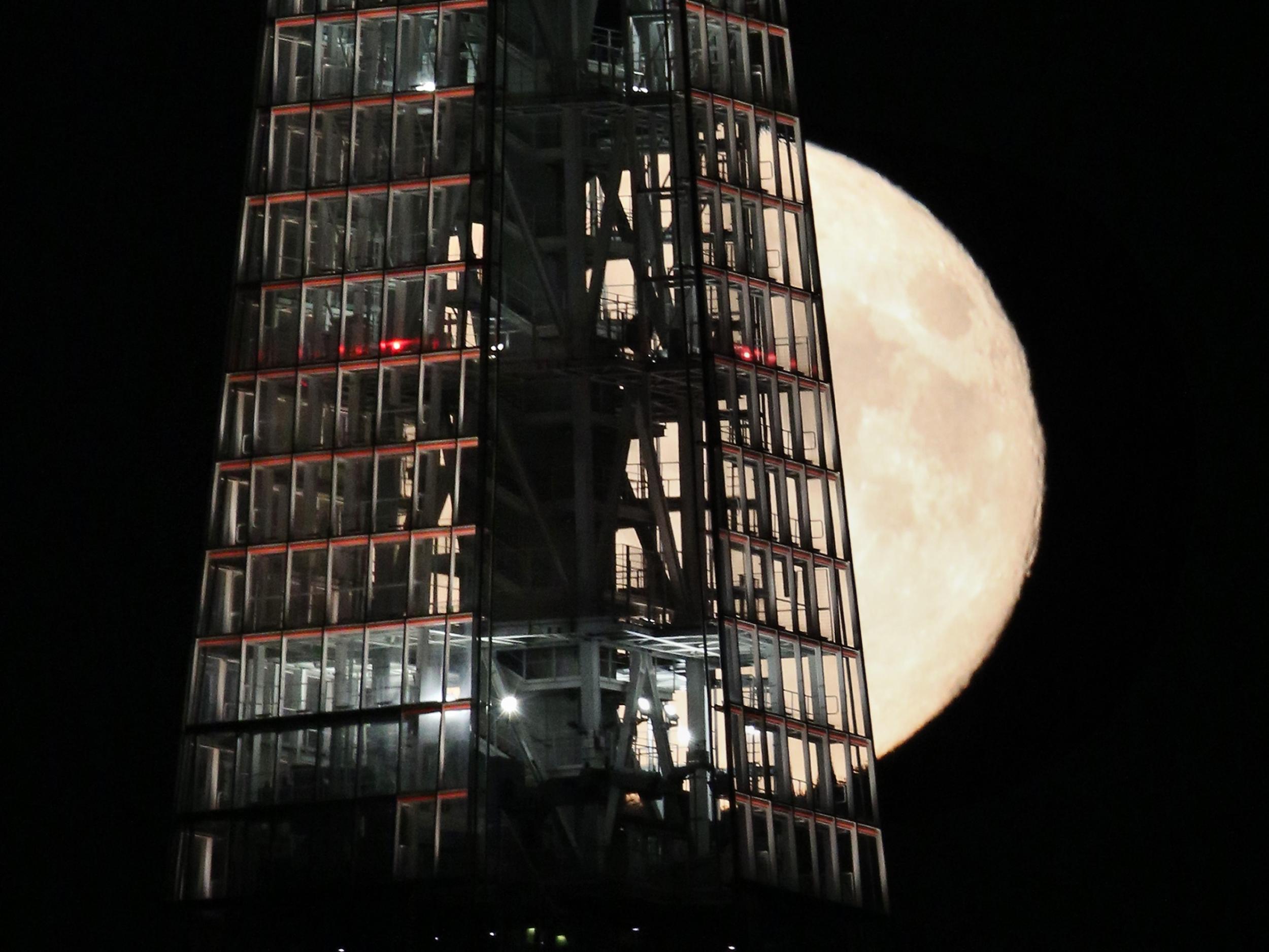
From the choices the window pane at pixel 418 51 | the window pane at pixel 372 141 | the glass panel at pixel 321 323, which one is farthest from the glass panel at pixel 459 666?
the window pane at pixel 418 51

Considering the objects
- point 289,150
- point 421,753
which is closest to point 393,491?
point 421,753

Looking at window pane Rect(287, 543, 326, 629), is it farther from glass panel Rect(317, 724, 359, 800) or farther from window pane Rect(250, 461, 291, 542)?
glass panel Rect(317, 724, 359, 800)

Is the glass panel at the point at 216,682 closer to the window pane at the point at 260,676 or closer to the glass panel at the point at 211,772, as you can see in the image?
the window pane at the point at 260,676

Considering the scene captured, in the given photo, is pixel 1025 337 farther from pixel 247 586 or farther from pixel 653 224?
pixel 247 586

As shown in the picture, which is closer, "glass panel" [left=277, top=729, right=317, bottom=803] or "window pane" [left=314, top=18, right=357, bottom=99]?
"glass panel" [left=277, top=729, right=317, bottom=803]

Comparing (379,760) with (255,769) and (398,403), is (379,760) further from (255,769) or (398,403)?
(398,403)

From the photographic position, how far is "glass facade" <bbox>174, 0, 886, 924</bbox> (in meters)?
49.3

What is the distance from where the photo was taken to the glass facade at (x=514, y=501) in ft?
162

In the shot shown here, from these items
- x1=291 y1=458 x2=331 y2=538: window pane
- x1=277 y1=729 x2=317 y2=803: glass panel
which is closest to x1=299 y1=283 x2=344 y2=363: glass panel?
x1=291 y1=458 x2=331 y2=538: window pane

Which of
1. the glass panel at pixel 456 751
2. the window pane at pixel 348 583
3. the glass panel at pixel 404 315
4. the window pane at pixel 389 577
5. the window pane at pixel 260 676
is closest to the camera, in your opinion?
the glass panel at pixel 456 751

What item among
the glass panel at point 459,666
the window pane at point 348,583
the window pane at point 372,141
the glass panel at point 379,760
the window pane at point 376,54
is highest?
the window pane at point 376,54

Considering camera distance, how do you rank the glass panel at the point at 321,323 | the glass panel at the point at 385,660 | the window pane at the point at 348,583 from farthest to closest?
1. the glass panel at the point at 321,323
2. the window pane at the point at 348,583
3. the glass panel at the point at 385,660

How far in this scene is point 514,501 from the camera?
2243 inches

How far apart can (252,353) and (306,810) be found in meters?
11.6
